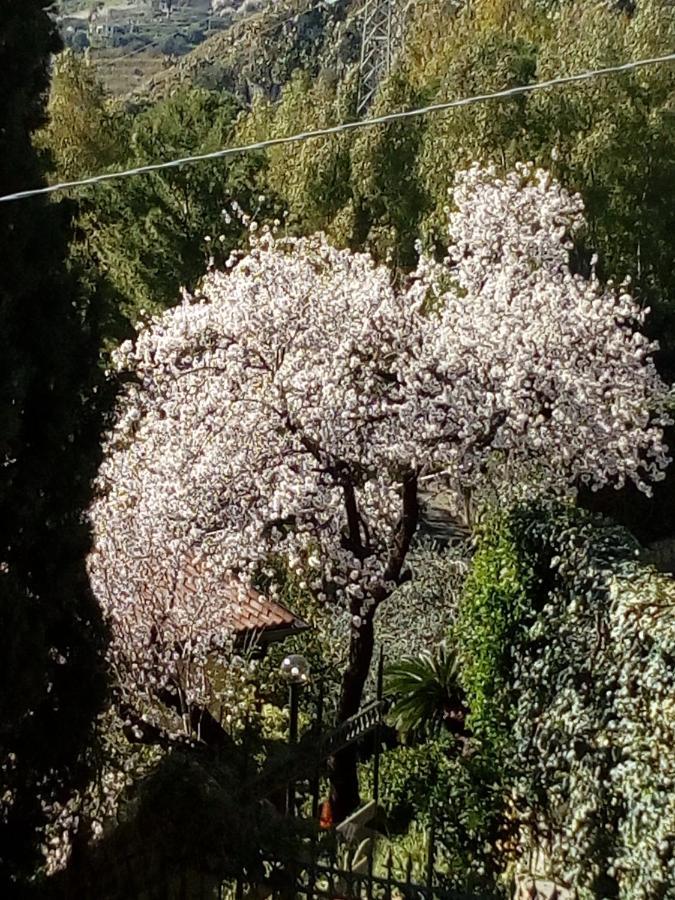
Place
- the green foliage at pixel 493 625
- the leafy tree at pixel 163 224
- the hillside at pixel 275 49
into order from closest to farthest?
the green foliage at pixel 493 625 < the leafy tree at pixel 163 224 < the hillside at pixel 275 49

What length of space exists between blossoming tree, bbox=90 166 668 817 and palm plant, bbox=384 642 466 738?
3.89ft

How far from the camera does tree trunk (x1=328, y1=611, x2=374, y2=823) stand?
7.91m

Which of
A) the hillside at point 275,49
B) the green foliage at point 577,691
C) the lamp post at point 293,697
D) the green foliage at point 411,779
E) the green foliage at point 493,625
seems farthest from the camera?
the hillside at point 275,49

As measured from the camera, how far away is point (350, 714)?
806cm

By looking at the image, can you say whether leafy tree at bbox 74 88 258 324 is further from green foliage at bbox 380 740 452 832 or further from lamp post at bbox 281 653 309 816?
lamp post at bbox 281 653 309 816

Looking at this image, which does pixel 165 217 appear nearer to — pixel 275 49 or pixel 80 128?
pixel 80 128

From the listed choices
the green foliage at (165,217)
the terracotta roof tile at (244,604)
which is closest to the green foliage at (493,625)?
the terracotta roof tile at (244,604)

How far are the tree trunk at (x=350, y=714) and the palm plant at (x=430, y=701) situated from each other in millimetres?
1119

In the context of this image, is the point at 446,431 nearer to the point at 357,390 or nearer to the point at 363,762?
the point at 357,390

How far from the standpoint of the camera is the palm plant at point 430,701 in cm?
915

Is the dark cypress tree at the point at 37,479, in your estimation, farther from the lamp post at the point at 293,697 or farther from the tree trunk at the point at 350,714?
the tree trunk at the point at 350,714

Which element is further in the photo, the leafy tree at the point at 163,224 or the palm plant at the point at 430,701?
the leafy tree at the point at 163,224

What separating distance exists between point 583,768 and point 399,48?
2267cm

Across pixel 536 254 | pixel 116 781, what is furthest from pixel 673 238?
pixel 116 781
